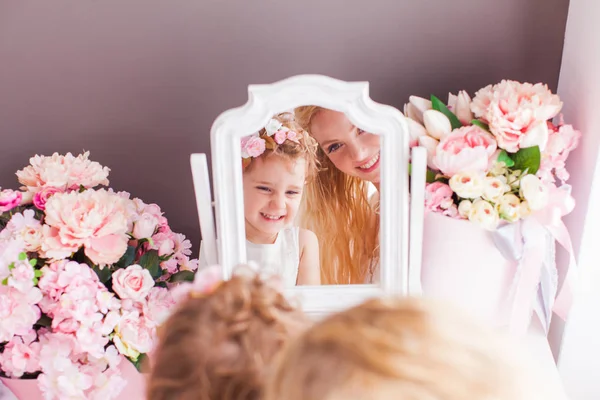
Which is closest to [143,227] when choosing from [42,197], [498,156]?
[42,197]

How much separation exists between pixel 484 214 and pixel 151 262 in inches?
21.0

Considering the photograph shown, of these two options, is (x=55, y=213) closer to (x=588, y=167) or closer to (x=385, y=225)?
(x=385, y=225)

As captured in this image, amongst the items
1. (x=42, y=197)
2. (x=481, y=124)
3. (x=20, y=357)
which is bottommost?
(x=20, y=357)

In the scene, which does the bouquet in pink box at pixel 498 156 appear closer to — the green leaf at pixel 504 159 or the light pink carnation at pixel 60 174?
the green leaf at pixel 504 159

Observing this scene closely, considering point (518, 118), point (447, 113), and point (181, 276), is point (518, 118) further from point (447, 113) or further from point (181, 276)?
point (181, 276)

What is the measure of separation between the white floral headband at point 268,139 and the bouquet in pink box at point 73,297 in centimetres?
23

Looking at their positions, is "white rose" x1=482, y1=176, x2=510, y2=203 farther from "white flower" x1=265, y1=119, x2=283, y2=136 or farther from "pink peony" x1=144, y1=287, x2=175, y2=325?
"pink peony" x1=144, y1=287, x2=175, y2=325

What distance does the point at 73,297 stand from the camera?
0.84 metres

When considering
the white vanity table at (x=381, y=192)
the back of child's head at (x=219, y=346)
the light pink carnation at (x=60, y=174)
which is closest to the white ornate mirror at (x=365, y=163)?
the white vanity table at (x=381, y=192)

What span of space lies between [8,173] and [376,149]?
735 millimetres

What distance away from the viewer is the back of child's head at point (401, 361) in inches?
15.6

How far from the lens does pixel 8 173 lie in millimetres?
1126

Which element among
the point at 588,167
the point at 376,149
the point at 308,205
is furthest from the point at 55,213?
the point at 588,167

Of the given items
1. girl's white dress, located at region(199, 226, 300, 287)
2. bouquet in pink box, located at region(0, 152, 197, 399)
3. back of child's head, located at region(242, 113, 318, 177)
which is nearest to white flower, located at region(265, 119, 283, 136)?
back of child's head, located at region(242, 113, 318, 177)
